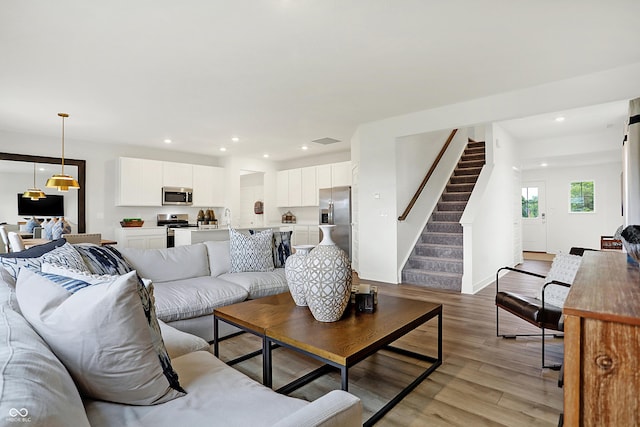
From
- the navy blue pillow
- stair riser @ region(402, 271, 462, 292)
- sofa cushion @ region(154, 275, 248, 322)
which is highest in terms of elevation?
the navy blue pillow

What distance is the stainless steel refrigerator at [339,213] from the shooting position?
21.9 ft

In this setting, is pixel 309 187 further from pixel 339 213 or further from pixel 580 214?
pixel 580 214

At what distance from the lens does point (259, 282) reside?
124 inches

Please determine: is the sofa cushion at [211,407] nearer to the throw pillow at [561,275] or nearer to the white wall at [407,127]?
the throw pillow at [561,275]

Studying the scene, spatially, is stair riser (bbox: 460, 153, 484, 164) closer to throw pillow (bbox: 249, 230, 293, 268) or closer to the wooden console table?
throw pillow (bbox: 249, 230, 293, 268)

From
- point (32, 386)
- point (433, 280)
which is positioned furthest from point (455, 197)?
point (32, 386)

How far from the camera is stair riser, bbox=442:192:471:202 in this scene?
621 cm

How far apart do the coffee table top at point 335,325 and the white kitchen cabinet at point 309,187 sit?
538 cm

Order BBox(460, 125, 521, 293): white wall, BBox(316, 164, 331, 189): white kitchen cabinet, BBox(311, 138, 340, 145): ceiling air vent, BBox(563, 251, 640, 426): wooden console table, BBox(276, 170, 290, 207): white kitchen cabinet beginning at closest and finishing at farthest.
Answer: BBox(563, 251, 640, 426): wooden console table → BBox(460, 125, 521, 293): white wall → BBox(311, 138, 340, 145): ceiling air vent → BBox(316, 164, 331, 189): white kitchen cabinet → BBox(276, 170, 290, 207): white kitchen cabinet

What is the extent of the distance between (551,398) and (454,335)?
1031 millimetres

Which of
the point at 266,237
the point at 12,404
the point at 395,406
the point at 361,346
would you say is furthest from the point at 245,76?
the point at 12,404

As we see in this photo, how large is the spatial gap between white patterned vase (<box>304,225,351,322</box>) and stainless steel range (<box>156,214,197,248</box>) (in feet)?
18.9

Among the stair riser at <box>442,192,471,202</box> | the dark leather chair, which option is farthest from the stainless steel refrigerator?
the dark leather chair

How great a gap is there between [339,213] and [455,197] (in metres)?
2.22
